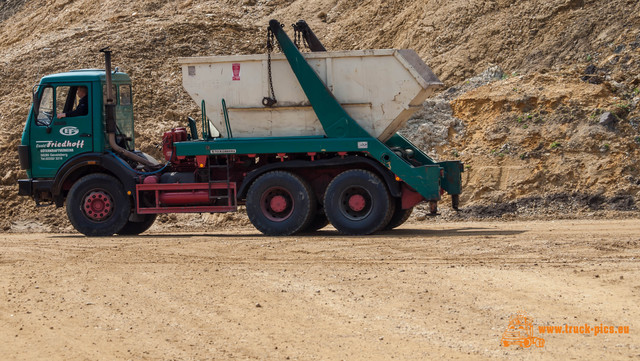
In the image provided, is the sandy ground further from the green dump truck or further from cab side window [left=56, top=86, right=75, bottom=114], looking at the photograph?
cab side window [left=56, top=86, right=75, bottom=114]

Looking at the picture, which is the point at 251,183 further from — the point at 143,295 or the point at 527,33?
the point at 527,33

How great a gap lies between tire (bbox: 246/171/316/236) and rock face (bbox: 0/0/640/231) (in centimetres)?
473

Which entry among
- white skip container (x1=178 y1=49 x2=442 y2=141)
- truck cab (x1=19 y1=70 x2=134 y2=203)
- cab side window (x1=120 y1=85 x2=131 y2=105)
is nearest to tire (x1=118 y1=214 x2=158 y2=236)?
truck cab (x1=19 y1=70 x2=134 y2=203)

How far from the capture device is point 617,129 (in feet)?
63.3

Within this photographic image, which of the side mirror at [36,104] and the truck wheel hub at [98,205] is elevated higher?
the side mirror at [36,104]

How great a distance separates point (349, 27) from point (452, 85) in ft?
19.9

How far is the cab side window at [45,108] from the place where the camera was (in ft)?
54.6

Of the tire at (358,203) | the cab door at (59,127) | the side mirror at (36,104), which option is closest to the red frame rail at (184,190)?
the cab door at (59,127)

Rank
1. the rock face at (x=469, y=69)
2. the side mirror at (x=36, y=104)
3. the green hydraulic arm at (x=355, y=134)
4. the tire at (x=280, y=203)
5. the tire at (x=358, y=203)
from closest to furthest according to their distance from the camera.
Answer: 1. the green hydraulic arm at (x=355, y=134)
2. the tire at (x=358, y=203)
3. the tire at (x=280, y=203)
4. the side mirror at (x=36, y=104)
5. the rock face at (x=469, y=69)

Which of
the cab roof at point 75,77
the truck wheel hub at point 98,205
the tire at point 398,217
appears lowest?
the tire at point 398,217

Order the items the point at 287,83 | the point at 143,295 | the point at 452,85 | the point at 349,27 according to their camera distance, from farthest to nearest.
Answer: the point at 349,27 → the point at 452,85 → the point at 287,83 → the point at 143,295

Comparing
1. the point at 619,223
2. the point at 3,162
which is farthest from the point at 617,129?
the point at 3,162

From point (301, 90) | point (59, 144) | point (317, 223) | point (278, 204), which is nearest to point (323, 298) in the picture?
point (278, 204)

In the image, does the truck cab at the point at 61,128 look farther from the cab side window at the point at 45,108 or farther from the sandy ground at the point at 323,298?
the sandy ground at the point at 323,298
